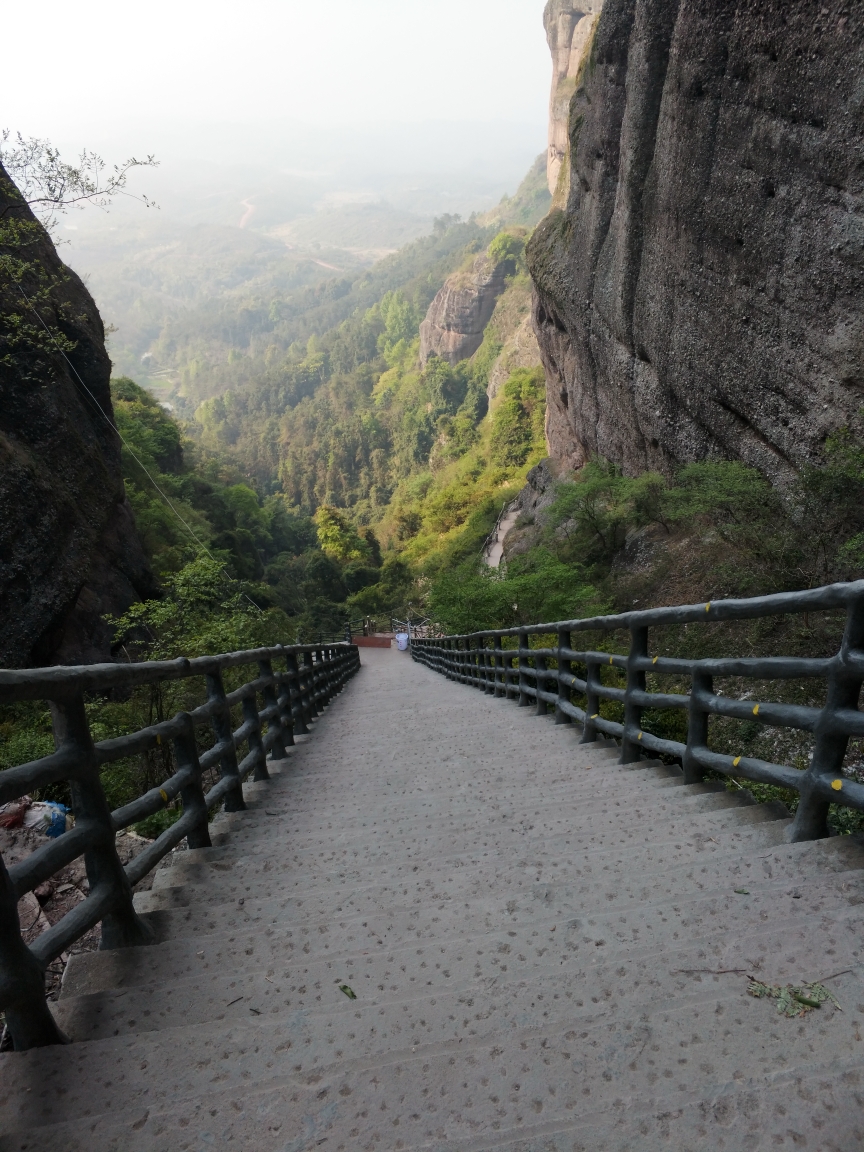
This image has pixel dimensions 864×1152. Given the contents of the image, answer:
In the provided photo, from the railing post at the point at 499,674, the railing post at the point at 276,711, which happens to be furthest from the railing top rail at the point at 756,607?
the railing post at the point at 499,674

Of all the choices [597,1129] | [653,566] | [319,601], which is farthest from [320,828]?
[319,601]

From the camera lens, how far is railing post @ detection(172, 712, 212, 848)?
11.5ft

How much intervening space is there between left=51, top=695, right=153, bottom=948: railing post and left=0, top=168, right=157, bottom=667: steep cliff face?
1201cm

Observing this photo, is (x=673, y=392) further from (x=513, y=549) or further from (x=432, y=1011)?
(x=432, y=1011)

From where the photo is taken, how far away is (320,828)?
155 inches

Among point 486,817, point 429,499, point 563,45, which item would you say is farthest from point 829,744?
point 563,45

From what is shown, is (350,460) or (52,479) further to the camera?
(350,460)

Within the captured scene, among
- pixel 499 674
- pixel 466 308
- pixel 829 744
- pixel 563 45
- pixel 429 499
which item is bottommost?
pixel 499 674

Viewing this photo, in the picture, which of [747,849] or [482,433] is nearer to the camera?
[747,849]

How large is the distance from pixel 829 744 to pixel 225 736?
3232mm

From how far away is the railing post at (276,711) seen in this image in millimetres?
5884

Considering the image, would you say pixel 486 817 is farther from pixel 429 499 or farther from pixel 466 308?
pixel 466 308

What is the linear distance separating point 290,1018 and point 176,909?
0.97m

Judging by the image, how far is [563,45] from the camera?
86250 millimetres
